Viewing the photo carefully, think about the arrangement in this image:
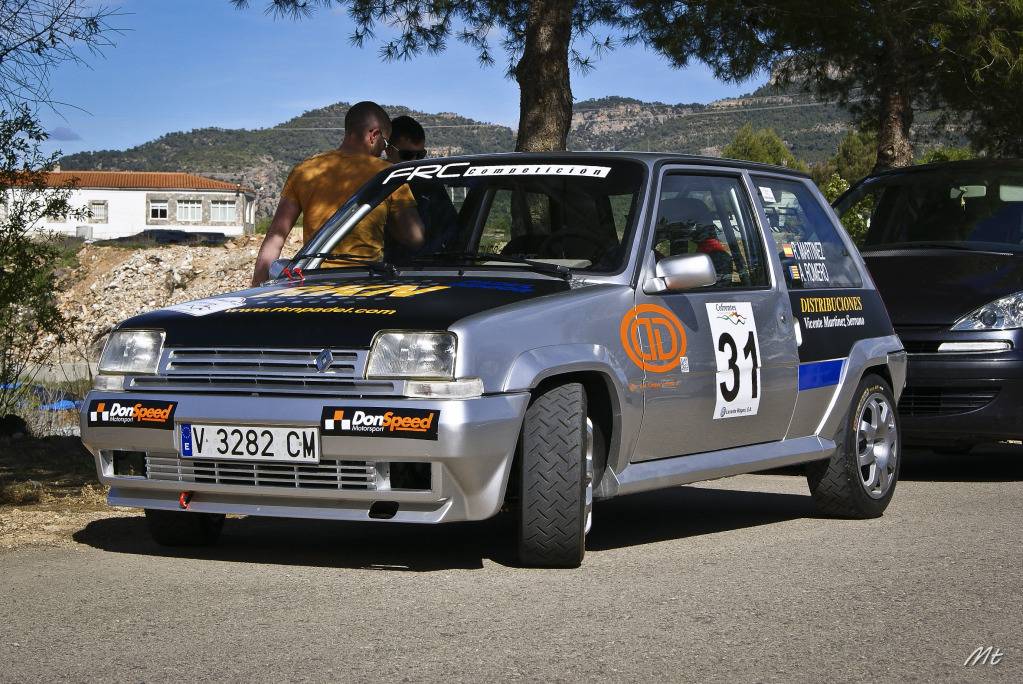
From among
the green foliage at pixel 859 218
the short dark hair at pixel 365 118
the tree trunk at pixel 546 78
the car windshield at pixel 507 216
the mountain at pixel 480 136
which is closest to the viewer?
the car windshield at pixel 507 216

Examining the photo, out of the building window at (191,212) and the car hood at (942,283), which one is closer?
the car hood at (942,283)

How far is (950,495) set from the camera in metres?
8.80

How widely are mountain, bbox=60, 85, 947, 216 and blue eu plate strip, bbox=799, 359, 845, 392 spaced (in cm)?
7895

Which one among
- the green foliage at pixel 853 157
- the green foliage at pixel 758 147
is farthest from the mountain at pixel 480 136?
the green foliage at pixel 853 157

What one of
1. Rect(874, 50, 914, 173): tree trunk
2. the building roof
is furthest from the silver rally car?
the building roof

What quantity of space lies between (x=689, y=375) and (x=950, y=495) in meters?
2.96

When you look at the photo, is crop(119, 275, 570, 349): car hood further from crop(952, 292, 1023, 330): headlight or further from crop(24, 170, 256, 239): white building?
crop(24, 170, 256, 239): white building

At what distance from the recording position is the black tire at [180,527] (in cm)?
643

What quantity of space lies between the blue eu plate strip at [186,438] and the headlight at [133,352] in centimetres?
32

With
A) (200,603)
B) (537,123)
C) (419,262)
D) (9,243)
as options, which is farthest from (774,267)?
(537,123)

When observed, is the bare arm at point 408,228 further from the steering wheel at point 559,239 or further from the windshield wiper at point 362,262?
the steering wheel at point 559,239

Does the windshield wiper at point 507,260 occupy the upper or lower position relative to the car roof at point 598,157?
lower

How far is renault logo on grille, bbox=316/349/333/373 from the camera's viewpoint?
562 centimetres

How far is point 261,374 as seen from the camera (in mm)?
5699
